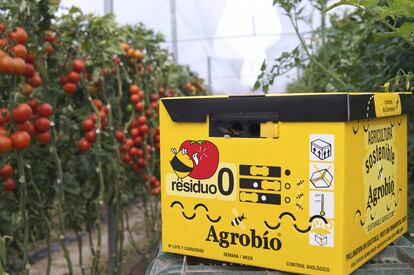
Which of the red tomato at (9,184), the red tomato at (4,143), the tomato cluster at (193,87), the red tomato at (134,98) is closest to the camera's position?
the red tomato at (4,143)

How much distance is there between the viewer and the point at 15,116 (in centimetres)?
163

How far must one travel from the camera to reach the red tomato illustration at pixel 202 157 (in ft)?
2.91

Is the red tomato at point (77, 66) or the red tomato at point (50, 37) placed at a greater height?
the red tomato at point (50, 37)

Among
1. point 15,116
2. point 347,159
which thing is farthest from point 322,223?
point 15,116

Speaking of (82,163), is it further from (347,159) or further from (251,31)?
(251,31)

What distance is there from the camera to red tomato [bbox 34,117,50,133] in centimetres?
180

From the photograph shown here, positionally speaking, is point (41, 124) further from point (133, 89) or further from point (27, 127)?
point (133, 89)

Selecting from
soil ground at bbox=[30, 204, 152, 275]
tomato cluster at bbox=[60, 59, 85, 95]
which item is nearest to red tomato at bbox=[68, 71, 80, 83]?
tomato cluster at bbox=[60, 59, 85, 95]

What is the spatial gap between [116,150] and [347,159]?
176cm

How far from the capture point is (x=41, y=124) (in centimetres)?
180

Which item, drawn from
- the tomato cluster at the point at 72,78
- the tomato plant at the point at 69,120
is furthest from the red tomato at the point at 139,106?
the tomato cluster at the point at 72,78

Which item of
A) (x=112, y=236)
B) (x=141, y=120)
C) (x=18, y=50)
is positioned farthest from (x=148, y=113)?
(x=18, y=50)

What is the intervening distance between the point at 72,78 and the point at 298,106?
4.83 feet

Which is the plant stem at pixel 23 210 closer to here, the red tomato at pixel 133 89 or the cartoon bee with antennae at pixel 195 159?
the cartoon bee with antennae at pixel 195 159
